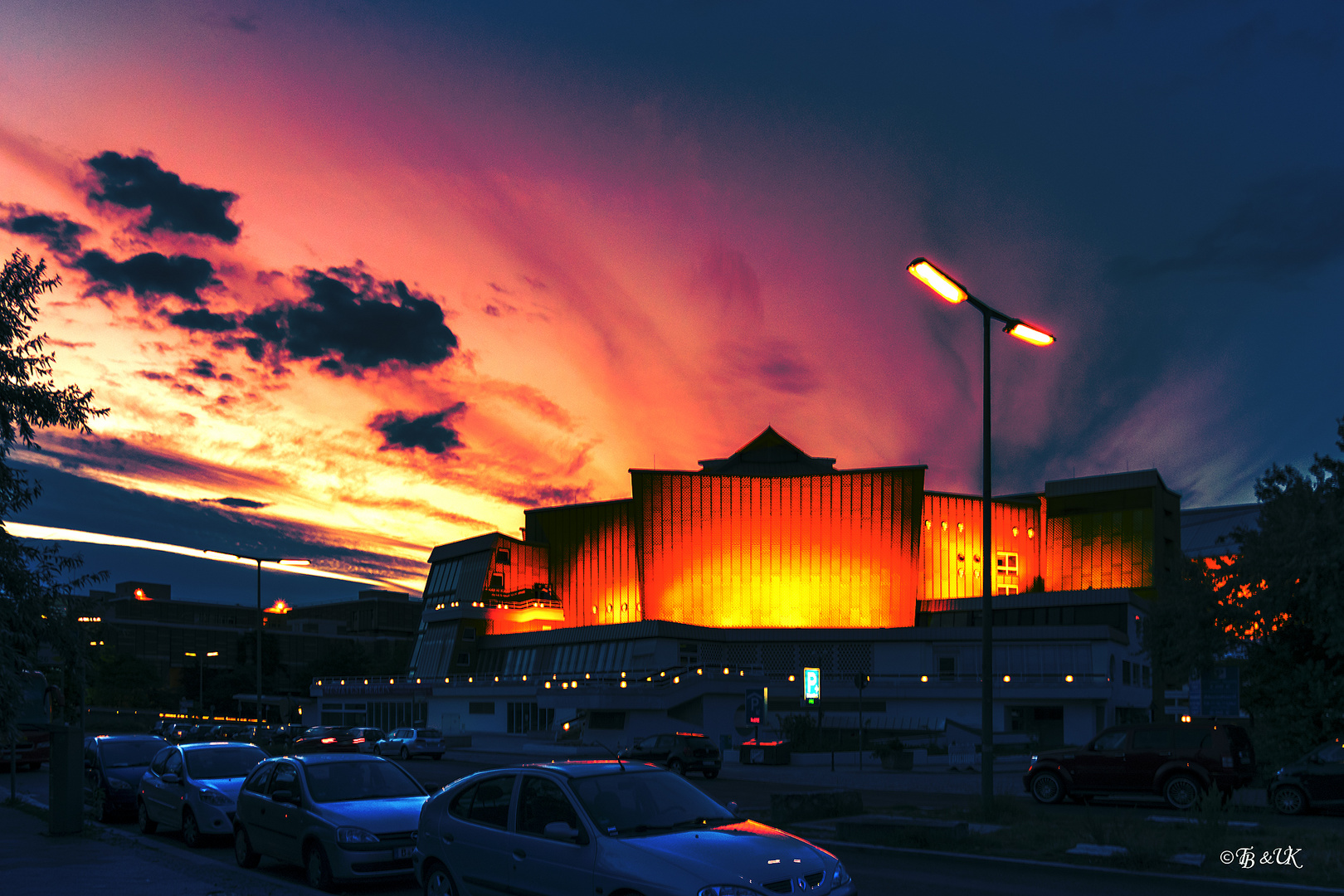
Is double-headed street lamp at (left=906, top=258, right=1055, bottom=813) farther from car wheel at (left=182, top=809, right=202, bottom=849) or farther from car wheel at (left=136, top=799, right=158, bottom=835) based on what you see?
car wheel at (left=136, top=799, right=158, bottom=835)

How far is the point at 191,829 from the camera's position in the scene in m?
18.2

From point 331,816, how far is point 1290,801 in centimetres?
1880

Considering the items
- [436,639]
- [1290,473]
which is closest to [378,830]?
[1290,473]

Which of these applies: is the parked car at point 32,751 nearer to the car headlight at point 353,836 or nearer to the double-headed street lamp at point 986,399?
A: the car headlight at point 353,836

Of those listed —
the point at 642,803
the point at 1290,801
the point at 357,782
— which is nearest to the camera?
the point at 642,803

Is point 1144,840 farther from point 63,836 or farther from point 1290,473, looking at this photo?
point 1290,473

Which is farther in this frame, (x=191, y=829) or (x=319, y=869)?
(x=191, y=829)

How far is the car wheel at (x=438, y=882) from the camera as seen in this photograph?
10.8m

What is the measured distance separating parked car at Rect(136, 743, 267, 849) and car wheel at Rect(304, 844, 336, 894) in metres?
4.19

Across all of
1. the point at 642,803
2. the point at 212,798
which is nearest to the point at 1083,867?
the point at 642,803

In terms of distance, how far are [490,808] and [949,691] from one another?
56.5m

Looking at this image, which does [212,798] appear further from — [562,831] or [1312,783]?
[1312,783]

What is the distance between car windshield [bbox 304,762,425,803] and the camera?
48.3 feet

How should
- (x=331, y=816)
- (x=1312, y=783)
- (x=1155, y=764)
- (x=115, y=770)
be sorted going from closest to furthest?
(x=331, y=816) < (x=1312, y=783) < (x=115, y=770) < (x=1155, y=764)
